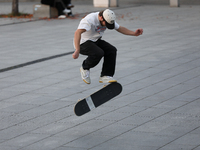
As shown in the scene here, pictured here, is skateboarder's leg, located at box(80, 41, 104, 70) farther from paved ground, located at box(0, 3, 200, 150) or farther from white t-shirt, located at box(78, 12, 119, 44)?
paved ground, located at box(0, 3, 200, 150)

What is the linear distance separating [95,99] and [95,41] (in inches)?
38.0

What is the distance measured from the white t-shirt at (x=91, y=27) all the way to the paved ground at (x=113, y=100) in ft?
4.13

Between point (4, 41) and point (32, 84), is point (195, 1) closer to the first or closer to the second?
point (4, 41)

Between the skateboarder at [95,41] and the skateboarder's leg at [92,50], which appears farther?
the skateboarder's leg at [92,50]

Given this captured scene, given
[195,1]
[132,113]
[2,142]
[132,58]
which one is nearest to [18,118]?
[2,142]

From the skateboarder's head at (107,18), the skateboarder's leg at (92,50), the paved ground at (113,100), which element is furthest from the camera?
the skateboarder's leg at (92,50)

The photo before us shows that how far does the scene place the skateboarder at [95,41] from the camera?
5.61 metres

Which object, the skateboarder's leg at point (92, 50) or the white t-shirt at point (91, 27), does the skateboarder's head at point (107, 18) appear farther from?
the skateboarder's leg at point (92, 50)

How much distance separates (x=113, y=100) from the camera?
6.94 m

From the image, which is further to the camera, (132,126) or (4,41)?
(4,41)

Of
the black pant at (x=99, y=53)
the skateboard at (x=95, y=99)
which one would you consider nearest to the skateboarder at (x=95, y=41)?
the black pant at (x=99, y=53)

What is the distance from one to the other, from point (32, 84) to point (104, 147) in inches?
145

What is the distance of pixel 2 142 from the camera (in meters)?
5.14

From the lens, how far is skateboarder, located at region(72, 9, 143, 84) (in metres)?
5.61
